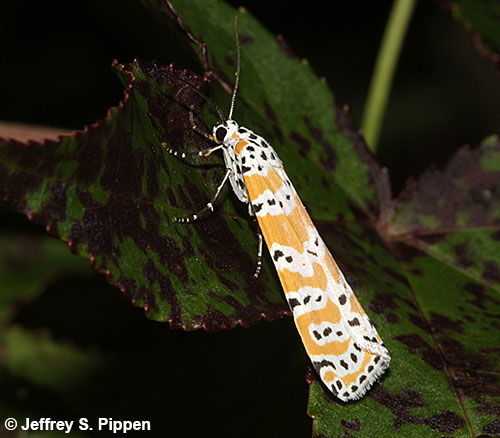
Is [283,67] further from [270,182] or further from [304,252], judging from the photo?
[304,252]

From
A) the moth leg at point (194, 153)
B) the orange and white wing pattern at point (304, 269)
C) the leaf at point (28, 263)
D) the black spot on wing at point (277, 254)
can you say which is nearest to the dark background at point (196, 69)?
the leaf at point (28, 263)

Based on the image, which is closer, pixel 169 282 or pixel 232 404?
pixel 169 282

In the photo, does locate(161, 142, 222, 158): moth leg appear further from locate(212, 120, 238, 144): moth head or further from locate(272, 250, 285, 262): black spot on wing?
locate(272, 250, 285, 262): black spot on wing

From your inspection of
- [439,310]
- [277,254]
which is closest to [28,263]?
[277,254]

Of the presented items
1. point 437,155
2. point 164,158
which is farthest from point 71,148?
point 437,155

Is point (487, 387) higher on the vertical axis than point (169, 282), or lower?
higher

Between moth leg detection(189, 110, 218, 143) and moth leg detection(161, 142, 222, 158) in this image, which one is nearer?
moth leg detection(161, 142, 222, 158)

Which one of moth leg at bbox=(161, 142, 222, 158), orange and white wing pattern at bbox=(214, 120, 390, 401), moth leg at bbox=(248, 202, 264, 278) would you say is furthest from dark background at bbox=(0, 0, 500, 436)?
moth leg at bbox=(248, 202, 264, 278)
